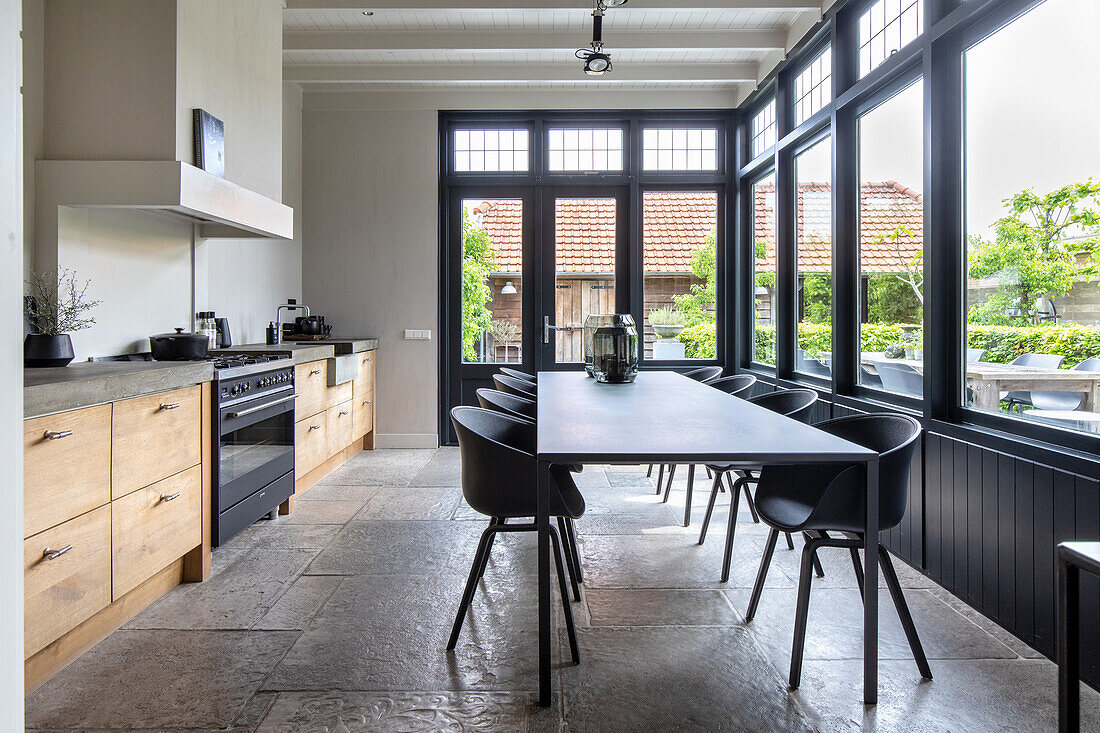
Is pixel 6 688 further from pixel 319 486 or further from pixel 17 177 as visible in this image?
pixel 319 486

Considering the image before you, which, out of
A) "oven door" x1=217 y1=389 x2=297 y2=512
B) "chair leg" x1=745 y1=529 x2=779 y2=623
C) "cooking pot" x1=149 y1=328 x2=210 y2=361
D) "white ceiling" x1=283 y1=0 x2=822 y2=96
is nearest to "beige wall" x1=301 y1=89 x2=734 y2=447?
"white ceiling" x1=283 y1=0 x2=822 y2=96

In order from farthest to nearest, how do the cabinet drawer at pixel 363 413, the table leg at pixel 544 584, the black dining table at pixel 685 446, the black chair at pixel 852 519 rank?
the cabinet drawer at pixel 363 413 → the black chair at pixel 852 519 → the table leg at pixel 544 584 → the black dining table at pixel 685 446

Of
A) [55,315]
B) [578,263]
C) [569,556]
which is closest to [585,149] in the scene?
[578,263]

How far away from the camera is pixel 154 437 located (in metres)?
2.74

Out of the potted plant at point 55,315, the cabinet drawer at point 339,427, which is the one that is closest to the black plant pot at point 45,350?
the potted plant at point 55,315

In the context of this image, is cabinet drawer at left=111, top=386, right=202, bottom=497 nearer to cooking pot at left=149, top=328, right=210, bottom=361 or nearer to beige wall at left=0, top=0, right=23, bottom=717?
cooking pot at left=149, top=328, right=210, bottom=361

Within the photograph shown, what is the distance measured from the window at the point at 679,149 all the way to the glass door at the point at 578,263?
436mm

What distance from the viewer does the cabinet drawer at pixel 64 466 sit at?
2.04 meters

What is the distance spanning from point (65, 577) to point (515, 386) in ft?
8.62

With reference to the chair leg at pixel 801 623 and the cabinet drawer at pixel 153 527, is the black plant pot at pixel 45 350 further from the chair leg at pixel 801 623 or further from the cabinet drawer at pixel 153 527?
the chair leg at pixel 801 623

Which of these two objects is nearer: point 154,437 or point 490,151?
point 154,437

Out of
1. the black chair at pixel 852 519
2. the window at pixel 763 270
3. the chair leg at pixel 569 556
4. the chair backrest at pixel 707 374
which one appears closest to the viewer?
the black chair at pixel 852 519

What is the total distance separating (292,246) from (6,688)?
575cm

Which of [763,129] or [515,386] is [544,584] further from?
[763,129]
